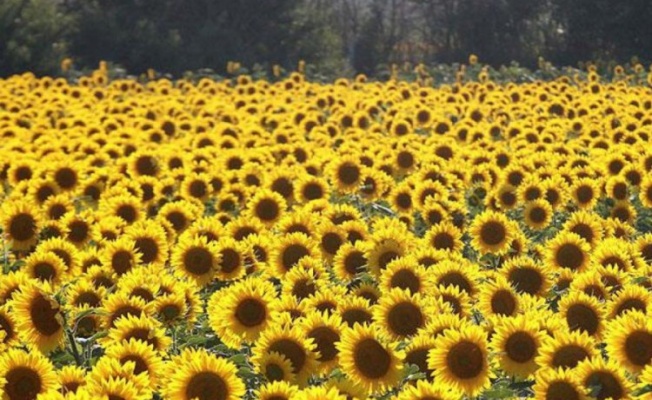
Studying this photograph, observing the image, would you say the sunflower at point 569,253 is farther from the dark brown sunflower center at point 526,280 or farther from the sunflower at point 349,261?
the sunflower at point 349,261

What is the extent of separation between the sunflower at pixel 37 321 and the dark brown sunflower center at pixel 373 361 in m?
1.32

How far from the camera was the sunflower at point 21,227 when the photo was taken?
24.2 ft

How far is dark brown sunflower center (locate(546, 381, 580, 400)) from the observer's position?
4086 mm

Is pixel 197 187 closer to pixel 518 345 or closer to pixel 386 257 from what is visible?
pixel 386 257

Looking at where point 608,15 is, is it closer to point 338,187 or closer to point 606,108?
point 606,108

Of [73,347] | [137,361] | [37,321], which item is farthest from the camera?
[37,321]

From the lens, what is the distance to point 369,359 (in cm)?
455

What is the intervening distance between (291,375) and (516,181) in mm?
4758

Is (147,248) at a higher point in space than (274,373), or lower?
lower

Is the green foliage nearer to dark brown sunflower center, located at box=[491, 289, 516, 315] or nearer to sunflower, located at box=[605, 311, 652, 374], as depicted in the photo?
dark brown sunflower center, located at box=[491, 289, 516, 315]

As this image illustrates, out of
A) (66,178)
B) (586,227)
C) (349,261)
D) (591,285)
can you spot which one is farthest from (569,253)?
(66,178)

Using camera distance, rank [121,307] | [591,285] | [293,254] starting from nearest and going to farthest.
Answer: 1. [121,307]
2. [591,285]
3. [293,254]

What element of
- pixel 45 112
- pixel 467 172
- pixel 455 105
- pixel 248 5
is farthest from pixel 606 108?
pixel 248 5

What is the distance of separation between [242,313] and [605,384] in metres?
1.70
